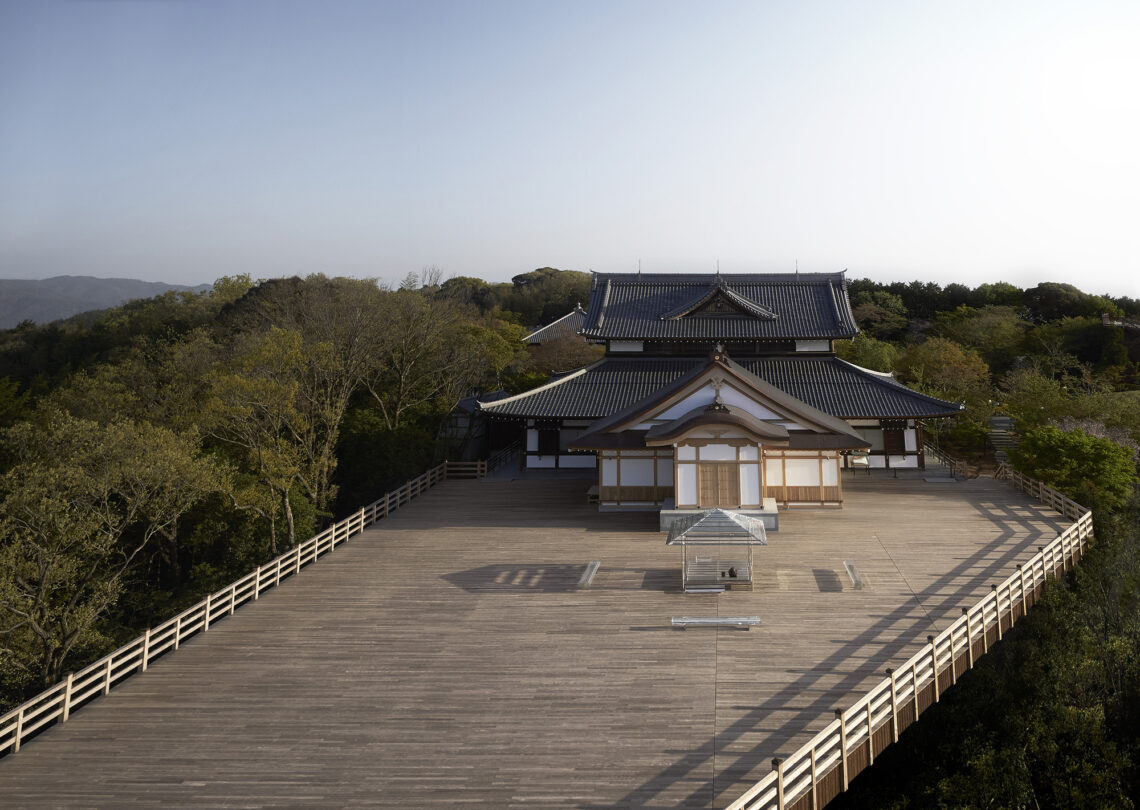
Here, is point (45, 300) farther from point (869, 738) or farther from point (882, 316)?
point (869, 738)

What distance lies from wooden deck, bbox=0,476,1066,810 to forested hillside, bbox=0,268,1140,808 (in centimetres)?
236

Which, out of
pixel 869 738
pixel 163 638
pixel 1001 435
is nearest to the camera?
pixel 869 738

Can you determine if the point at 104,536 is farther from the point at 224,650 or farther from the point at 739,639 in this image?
the point at 739,639

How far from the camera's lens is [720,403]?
20.3m

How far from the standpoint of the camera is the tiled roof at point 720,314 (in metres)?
27.7

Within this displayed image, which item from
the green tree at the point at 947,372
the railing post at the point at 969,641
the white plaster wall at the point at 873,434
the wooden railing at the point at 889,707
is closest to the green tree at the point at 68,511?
the wooden railing at the point at 889,707

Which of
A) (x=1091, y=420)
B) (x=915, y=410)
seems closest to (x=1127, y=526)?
(x=915, y=410)

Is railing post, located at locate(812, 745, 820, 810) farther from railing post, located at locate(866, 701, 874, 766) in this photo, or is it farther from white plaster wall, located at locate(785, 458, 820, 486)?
white plaster wall, located at locate(785, 458, 820, 486)

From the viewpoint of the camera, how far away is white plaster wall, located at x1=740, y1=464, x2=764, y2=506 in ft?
65.7

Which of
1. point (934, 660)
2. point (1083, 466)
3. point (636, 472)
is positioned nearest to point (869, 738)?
point (934, 660)

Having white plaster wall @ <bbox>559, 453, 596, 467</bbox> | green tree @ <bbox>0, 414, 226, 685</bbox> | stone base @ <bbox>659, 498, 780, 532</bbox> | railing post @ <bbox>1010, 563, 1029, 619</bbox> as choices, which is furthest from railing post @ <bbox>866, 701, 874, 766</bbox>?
white plaster wall @ <bbox>559, 453, 596, 467</bbox>

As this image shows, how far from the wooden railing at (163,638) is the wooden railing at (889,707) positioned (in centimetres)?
1005

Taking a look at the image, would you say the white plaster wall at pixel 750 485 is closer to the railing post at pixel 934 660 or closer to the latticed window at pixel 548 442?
the railing post at pixel 934 660

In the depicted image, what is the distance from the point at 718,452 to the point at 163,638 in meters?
14.0
